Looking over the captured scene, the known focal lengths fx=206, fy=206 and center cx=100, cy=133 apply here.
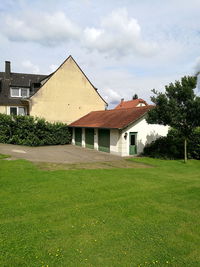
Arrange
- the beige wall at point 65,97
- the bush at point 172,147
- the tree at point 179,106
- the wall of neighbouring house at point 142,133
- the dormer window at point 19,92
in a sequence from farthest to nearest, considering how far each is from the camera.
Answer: the dormer window at point 19,92 → the beige wall at point 65,97 → the wall of neighbouring house at point 142,133 → the bush at point 172,147 → the tree at point 179,106

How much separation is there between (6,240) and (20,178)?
5.63 m

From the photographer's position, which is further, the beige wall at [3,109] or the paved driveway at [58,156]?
the beige wall at [3,109]

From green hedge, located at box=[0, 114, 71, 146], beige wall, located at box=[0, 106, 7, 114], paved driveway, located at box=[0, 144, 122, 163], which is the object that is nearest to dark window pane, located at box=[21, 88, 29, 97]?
beige wall, located at box=[0, 106, 7, 114]

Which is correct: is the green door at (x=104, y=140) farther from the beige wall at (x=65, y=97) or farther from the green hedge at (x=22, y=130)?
the beige wall at (x=65, y=97)

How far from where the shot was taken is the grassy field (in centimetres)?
452

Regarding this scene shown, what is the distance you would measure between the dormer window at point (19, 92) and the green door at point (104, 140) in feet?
51.2

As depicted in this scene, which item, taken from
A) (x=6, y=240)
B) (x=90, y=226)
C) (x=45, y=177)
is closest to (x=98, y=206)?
(x=90, y=226)

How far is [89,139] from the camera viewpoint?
25438 mm

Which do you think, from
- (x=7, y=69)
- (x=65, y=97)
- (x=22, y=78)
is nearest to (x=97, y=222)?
(x=65, y=97)

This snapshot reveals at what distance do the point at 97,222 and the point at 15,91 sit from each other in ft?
98.4

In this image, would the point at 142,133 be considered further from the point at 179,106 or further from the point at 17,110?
the point at 17,110

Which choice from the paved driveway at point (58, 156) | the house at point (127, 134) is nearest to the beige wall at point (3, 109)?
the paved driveway at point (58, 156)

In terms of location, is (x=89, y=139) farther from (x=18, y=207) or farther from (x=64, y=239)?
(x=64, y=239)

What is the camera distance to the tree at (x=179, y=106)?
16406 millimetres
